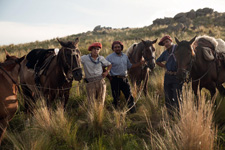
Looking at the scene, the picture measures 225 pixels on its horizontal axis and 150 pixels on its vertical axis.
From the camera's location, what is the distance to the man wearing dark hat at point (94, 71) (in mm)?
4297

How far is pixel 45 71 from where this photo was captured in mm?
4188

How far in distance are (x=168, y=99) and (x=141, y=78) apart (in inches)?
65.4

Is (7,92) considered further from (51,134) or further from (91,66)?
(91,66)

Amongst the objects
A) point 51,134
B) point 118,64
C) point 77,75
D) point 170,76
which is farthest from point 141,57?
point 51,134

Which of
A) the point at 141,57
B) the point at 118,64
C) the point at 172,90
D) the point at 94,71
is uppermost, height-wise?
the point at 141,57

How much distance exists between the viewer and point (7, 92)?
289 cm

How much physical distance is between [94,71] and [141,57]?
2.04 metres

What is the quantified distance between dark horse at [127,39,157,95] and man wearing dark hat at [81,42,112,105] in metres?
1.37

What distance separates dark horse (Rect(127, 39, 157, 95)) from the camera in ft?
16.3

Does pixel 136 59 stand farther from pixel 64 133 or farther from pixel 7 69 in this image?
pixel 7 69

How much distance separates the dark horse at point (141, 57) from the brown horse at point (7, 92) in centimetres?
355

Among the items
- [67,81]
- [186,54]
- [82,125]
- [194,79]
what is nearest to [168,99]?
[194,79]

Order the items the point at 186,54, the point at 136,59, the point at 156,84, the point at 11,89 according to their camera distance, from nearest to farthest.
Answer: the point at 11,89 < the point at 186,54 < the point at 136,59 < the point at 156,84

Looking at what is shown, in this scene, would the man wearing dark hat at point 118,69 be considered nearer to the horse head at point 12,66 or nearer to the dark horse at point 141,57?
the dark horse at point 141,57
